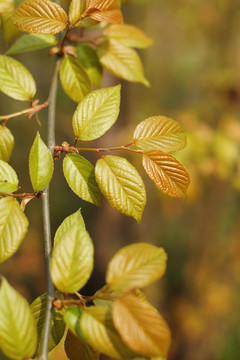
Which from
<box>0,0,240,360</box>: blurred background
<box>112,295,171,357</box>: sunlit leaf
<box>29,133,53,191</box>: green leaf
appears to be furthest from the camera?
<box>0,0,240,360</box>: blurred background

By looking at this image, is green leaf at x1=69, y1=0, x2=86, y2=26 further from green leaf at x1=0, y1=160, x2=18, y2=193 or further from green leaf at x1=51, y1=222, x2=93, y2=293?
green leaf at x1=51, y1=222, x2=93, y2=293

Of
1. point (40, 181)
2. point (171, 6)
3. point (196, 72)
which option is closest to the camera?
point (40, 181)

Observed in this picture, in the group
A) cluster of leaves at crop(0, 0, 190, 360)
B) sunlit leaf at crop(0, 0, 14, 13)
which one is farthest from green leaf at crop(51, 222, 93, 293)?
sunlit leaf at crop(0, 0, 14, 13)

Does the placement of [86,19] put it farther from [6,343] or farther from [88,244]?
[6,343]

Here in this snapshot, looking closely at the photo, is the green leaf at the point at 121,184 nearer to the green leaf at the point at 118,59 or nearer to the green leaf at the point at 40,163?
the green leaf at the point at 40,163

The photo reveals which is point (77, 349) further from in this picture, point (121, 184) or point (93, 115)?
point (93, 115)

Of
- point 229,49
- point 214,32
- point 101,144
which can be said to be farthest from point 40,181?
point 214,32

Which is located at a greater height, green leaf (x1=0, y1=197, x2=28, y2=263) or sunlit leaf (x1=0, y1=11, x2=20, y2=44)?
sunlit leaf (x1=0, y1=11, x2=20, y2=44)

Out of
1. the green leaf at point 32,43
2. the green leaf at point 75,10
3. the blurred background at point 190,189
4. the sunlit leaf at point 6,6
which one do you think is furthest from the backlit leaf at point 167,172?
the blurred background at point 190,189
